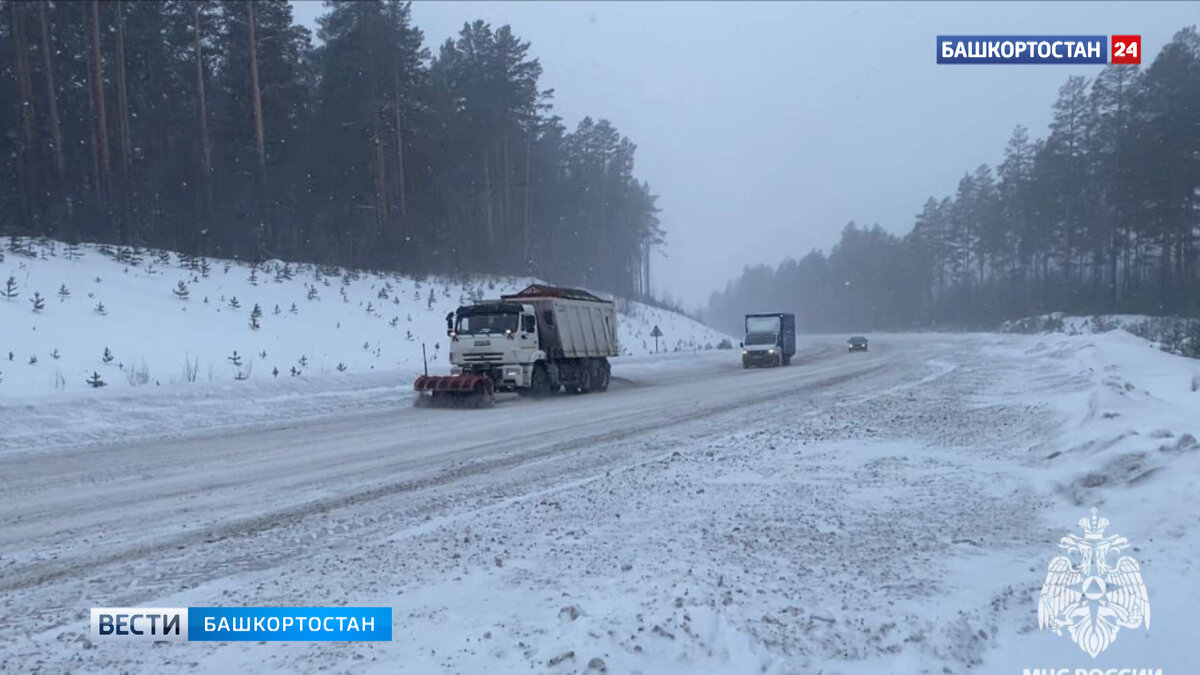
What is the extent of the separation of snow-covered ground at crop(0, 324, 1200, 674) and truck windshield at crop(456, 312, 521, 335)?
8765mm

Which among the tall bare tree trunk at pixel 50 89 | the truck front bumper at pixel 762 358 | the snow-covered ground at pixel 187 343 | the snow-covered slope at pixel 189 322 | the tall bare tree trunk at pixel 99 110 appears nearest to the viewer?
the snow-covered ground at pixel 187 343

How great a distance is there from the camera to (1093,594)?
6.14 metres

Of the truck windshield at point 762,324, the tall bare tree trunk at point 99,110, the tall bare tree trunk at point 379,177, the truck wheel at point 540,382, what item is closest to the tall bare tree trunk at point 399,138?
the tall bare tree trunk at point 379,177

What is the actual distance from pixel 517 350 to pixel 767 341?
20.6 metres

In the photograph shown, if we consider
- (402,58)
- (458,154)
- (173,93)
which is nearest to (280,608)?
(402,58)

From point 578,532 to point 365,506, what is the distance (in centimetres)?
255

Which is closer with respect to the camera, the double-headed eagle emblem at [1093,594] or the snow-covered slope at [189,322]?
the double-headed eagle emblem at [1093,594]

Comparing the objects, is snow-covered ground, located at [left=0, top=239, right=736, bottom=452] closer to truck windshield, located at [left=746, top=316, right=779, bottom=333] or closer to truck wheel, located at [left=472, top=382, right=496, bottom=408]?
truck wheel, located at [left=472, top=382, right=496, bottom=408]

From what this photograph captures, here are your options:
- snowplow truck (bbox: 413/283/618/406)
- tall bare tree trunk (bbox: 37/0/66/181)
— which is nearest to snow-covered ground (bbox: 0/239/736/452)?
snowplow truck (bbox: 413/283/618/406)

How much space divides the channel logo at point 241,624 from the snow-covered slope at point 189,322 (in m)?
13.4

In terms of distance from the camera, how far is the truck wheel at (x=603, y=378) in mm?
28325

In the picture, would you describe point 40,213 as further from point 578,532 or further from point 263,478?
point 578,532

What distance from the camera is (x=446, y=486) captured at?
10289 millimetres

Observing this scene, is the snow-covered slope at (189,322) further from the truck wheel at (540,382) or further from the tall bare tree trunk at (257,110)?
the tall bare tree trunk at (257,110)
